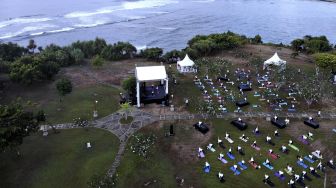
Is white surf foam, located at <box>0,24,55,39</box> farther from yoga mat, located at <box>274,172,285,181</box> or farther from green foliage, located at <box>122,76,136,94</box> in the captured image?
yoga mat, located at <box>274,172,285,181</box>

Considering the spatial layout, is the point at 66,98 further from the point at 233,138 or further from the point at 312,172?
the point at 312,172

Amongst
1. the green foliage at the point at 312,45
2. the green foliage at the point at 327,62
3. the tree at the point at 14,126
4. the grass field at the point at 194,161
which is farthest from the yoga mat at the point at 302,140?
the green foliage at the point at 312,45

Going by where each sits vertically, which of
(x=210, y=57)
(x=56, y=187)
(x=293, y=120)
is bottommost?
(x=56, y=187)

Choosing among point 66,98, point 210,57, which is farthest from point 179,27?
point 66,98

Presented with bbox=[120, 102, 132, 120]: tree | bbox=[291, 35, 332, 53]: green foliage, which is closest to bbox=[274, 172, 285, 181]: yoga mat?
bbox=[120, 102, 132, 120]: tree

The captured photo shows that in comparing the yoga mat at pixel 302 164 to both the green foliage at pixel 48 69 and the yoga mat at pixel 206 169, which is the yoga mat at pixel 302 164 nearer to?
the yoga mat at pixel 206 169
